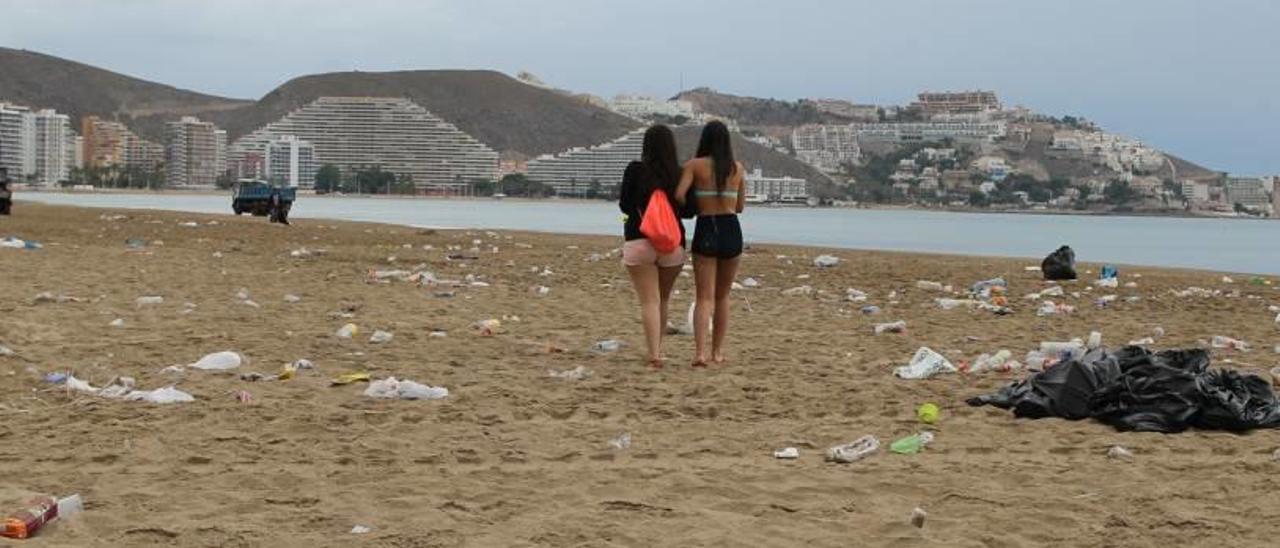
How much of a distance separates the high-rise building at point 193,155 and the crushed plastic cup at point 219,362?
6610 inches

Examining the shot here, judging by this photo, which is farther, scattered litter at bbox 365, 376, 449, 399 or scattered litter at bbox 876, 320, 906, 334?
scattered litter at bbox 876, 320, 906, 334

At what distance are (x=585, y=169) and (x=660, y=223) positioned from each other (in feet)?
507

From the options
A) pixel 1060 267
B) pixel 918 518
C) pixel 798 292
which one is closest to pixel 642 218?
Answer: pixel 918 518

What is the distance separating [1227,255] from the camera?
39719 mm

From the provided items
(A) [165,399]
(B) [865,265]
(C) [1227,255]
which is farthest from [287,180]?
(A) [165,399]

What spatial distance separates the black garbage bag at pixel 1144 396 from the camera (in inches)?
213

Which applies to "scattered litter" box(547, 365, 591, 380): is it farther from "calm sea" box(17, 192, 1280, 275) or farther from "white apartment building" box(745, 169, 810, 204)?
"white apartment building" box(745, 169, 810, 204)

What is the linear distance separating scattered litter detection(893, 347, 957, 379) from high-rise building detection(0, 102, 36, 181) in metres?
170

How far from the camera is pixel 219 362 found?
668 cm

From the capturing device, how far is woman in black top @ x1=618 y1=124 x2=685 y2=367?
702 centimetres

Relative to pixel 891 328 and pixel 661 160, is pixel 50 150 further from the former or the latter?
pixel 661 160

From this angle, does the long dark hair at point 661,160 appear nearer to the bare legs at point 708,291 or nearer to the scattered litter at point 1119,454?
the bare legs at point 708,291

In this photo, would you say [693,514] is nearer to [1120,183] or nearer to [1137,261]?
[1137,261]

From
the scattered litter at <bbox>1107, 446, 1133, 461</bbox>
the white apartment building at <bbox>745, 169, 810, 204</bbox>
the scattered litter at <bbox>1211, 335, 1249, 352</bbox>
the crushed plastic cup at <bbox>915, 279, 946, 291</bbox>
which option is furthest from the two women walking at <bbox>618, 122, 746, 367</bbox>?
the white apartment building at <bbox>745, 169, 810, 204</bbox>
